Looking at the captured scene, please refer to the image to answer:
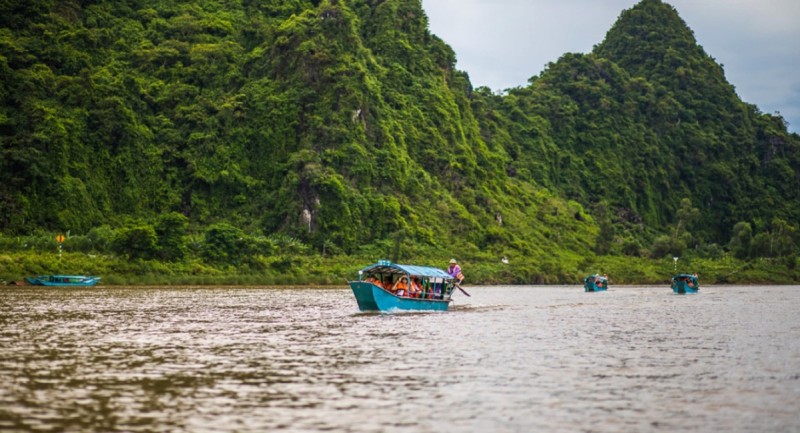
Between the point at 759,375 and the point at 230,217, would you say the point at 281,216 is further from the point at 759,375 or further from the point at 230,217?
the point at 759,375

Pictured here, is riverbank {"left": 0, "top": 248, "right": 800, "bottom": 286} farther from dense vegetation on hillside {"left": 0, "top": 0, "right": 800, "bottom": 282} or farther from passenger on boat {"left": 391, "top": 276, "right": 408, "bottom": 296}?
passenger on boat {"left": 391, "top": 276, "right": 408, "bottom": 296}

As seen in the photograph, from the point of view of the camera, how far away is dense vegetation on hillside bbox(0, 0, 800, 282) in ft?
265

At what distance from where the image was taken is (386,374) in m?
17.7

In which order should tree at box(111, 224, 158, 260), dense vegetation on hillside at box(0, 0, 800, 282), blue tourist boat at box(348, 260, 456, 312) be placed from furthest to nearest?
dense vegetation on hillside at box(0, 0, 800, 282) < tree at box(111, 224, 158, 260) < blue tourist boat at box(348, 260, 456, 312)

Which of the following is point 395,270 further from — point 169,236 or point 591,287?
point 591,287

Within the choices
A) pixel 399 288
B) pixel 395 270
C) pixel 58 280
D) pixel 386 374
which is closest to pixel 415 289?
pixel 399 288

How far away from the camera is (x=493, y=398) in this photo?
14812 mm

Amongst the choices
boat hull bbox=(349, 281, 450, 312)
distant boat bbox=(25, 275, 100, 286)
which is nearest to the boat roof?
boat hull bbox=(349, 281, 450, 312)

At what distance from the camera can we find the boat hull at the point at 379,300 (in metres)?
35.5

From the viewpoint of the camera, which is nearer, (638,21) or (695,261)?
(695,261)

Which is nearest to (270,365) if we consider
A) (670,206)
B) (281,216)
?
(281,216)

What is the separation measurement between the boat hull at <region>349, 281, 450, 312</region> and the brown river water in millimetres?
2274

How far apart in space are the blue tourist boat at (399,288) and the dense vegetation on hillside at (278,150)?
1224 inches

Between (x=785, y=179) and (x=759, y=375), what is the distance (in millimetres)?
144541
